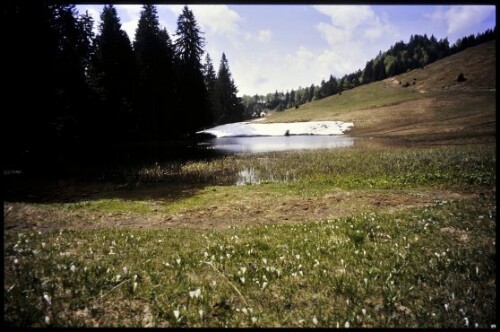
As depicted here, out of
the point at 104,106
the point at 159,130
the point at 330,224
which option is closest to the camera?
the point at 330,224

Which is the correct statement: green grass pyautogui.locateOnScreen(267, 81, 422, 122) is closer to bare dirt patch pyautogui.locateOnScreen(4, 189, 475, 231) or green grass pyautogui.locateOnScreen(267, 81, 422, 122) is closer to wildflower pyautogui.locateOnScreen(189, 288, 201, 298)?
bare dirt patch pyautogui.locateOnScreen(4, 189, 475, 231)

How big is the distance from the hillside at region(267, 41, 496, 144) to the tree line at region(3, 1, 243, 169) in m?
41.0

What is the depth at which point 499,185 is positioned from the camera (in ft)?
10.3

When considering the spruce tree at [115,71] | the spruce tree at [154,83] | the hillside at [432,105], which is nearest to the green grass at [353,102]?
the hillside at [432,105]

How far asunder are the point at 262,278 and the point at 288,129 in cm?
7421

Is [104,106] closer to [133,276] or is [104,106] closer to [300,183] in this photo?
[300,183]

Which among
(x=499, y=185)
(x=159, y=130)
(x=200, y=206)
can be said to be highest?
(x=159, y=130)

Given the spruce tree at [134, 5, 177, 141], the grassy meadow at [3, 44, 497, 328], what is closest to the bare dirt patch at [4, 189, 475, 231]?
the grassy meadow at [3, 44, 497, 328]

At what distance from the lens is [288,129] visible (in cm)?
7850

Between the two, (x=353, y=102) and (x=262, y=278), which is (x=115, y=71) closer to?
(x=262, y=278)

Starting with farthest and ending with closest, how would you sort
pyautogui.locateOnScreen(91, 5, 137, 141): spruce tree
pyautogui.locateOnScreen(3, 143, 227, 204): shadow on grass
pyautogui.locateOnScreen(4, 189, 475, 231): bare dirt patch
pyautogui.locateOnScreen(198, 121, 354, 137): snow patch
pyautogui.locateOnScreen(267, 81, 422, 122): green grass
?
pyautogui.locateOnScreen(267, 81, 422, 122): green grass
pyautogui.locateOnScreen(198, 121, 354, 137): snow patch
pyautogui.locateOnScreen(91, 5, 137, 141): spruce tree
pyautogui.locateOnScreen(3, 143, 227, 204): shadow on grass
pyautogui.locateOnScreen(4, 189, 475, 231): bare dirt patch

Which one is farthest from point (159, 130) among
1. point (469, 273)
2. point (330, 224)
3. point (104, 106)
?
point (469, 273)

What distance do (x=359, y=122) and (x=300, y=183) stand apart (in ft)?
198

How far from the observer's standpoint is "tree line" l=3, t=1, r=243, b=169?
23.6m
